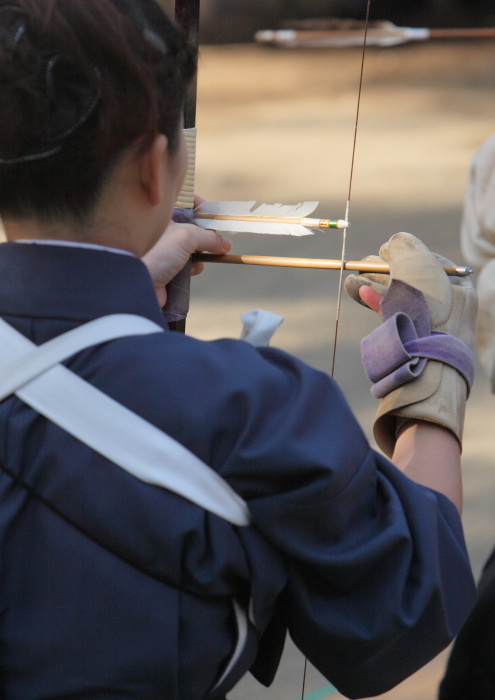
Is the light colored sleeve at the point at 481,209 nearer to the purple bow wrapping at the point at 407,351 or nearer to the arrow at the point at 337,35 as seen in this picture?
the purple bow wrapping at the point at 407,351

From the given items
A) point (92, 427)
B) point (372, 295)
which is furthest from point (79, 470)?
point (372, 295)

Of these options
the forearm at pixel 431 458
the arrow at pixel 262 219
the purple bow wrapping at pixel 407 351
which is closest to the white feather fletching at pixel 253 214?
the arrow at pixel 262 219

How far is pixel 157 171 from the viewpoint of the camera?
0.44 metres

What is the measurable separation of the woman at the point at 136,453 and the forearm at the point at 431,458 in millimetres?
86

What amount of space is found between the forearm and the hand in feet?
0.91

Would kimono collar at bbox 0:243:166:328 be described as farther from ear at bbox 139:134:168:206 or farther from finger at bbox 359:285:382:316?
finger at bbox 359:285:382:316

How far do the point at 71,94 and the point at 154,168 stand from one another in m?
0.06

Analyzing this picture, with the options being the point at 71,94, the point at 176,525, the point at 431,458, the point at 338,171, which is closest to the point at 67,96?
the point at 71,94

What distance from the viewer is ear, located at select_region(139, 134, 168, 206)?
44 cm

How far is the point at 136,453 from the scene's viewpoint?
0.41 metres

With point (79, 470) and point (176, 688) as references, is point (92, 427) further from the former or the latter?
point (176, 688)

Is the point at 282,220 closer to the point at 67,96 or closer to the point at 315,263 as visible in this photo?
the point at 315,263

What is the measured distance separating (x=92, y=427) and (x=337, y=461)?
131 mm

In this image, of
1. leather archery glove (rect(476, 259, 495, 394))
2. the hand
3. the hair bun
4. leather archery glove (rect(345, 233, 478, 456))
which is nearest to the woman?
the hair bun
